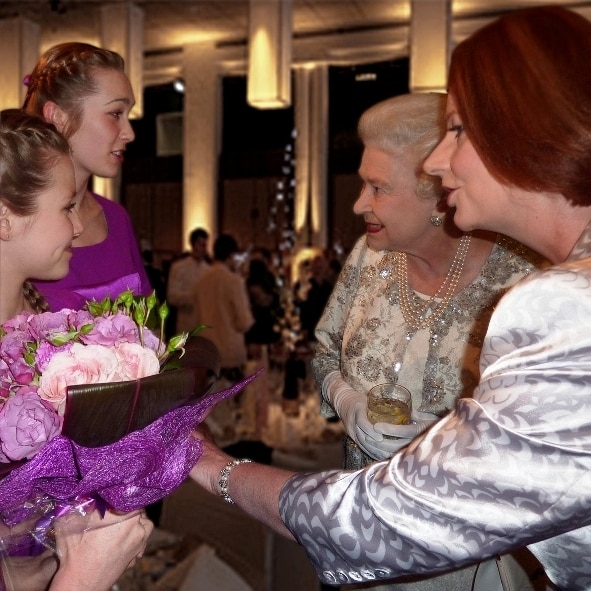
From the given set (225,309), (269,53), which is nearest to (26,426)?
(225,309)

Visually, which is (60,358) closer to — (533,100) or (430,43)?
(533,100)

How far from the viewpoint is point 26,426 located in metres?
1.03

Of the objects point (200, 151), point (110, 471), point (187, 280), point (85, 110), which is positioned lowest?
point (187, 280)

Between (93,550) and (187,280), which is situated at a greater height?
(93,550)

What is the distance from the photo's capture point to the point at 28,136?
158cm

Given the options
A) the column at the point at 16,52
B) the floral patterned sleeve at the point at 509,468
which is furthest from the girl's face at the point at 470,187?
the column at the point at 16,52

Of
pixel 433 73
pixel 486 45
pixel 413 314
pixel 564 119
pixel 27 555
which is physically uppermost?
pixel 433 73

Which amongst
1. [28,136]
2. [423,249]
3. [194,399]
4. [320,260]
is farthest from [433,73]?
[194,399]

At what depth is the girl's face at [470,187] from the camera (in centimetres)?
113

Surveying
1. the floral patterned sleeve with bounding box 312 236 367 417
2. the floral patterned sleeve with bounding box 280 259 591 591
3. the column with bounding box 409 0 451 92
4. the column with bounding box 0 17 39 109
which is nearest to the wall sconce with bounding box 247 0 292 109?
the column with bounding box 409 0 451 92

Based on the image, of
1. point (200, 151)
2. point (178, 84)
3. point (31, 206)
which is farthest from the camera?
point (178, 84)

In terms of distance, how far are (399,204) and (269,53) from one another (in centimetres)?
594

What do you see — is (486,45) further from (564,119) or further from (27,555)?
(27,555)

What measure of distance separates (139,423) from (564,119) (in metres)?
0.68
